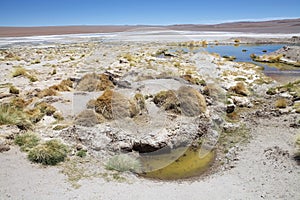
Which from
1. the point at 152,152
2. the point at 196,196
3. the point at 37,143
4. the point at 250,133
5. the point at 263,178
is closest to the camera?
the point at 196,196

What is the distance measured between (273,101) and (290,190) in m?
8.13

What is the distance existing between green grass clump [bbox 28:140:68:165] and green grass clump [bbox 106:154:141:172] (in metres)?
1.31

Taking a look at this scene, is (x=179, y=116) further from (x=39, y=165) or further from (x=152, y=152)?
(x=39, y=165)

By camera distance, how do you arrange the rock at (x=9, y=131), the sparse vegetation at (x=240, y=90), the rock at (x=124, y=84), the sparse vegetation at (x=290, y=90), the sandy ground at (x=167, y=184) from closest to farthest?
the sandy ground at (x=167, y=184)
the rock at (x=9, y=131)
the sparse vegetation at (x=290, y=90)
the rock at (x=124, y=84)
the sparse vegetation at (x=240, y=90)

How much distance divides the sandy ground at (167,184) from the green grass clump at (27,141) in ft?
0.85

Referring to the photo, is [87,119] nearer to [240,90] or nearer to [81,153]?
[81,153]

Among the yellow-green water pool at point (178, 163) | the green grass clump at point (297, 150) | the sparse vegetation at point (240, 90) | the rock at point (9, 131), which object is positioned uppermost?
the rock at point (9, 131)

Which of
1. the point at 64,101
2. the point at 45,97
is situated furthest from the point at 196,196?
the point at 45,97

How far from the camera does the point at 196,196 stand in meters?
5.77

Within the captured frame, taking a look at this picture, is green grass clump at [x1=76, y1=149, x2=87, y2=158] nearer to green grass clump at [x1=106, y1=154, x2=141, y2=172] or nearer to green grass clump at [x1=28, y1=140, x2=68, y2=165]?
green grass clump at [x1=28, y1=140, x2=68, y2=165]

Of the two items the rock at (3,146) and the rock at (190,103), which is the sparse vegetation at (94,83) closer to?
the rock at (190,103)

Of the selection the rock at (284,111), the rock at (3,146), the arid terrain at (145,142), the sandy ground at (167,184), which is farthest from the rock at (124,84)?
the sandy ground at (167,184)

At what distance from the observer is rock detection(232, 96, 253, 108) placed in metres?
12.6

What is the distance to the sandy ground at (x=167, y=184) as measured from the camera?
5559 millimetres
